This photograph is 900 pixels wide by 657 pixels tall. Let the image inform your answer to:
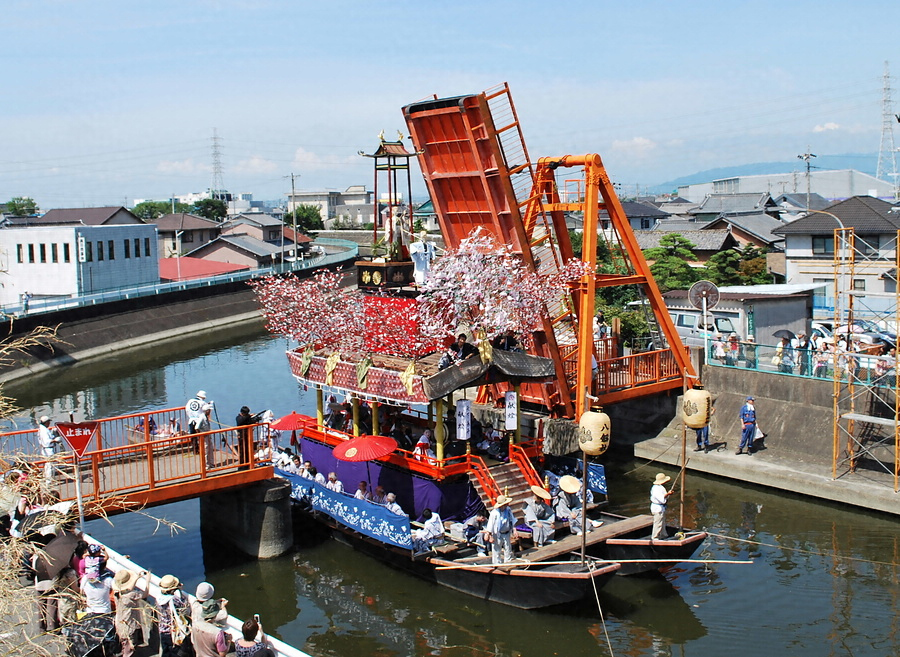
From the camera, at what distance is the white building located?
103625mm

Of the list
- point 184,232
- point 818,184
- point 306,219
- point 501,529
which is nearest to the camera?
point 501,529

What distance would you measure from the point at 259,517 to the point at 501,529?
20.2 ft

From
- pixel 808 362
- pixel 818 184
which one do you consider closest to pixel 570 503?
pixel 808 362

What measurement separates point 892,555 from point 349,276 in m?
61.4

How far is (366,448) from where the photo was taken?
20.2 metres

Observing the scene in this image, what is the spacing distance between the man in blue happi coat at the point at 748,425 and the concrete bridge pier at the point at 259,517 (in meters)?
13.3

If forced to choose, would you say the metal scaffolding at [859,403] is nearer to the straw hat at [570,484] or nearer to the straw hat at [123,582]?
the straw hat at [570,484]

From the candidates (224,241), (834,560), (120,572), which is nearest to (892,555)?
(834,560)

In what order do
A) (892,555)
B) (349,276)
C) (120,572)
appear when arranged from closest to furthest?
1. (120,572)
2. (892,555)
3. (349,276)

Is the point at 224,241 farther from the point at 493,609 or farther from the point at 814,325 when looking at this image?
the point at 493,609

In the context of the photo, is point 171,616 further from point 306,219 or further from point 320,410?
point 306,219

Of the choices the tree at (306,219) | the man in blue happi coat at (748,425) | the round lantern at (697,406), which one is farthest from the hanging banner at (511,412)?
the tree at (306,219)

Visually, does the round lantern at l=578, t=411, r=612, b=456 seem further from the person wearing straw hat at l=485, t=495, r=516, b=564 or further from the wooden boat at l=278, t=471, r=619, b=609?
the wooden boat at l=278, t=471, r=619, b=609

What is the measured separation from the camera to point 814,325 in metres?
33.5
